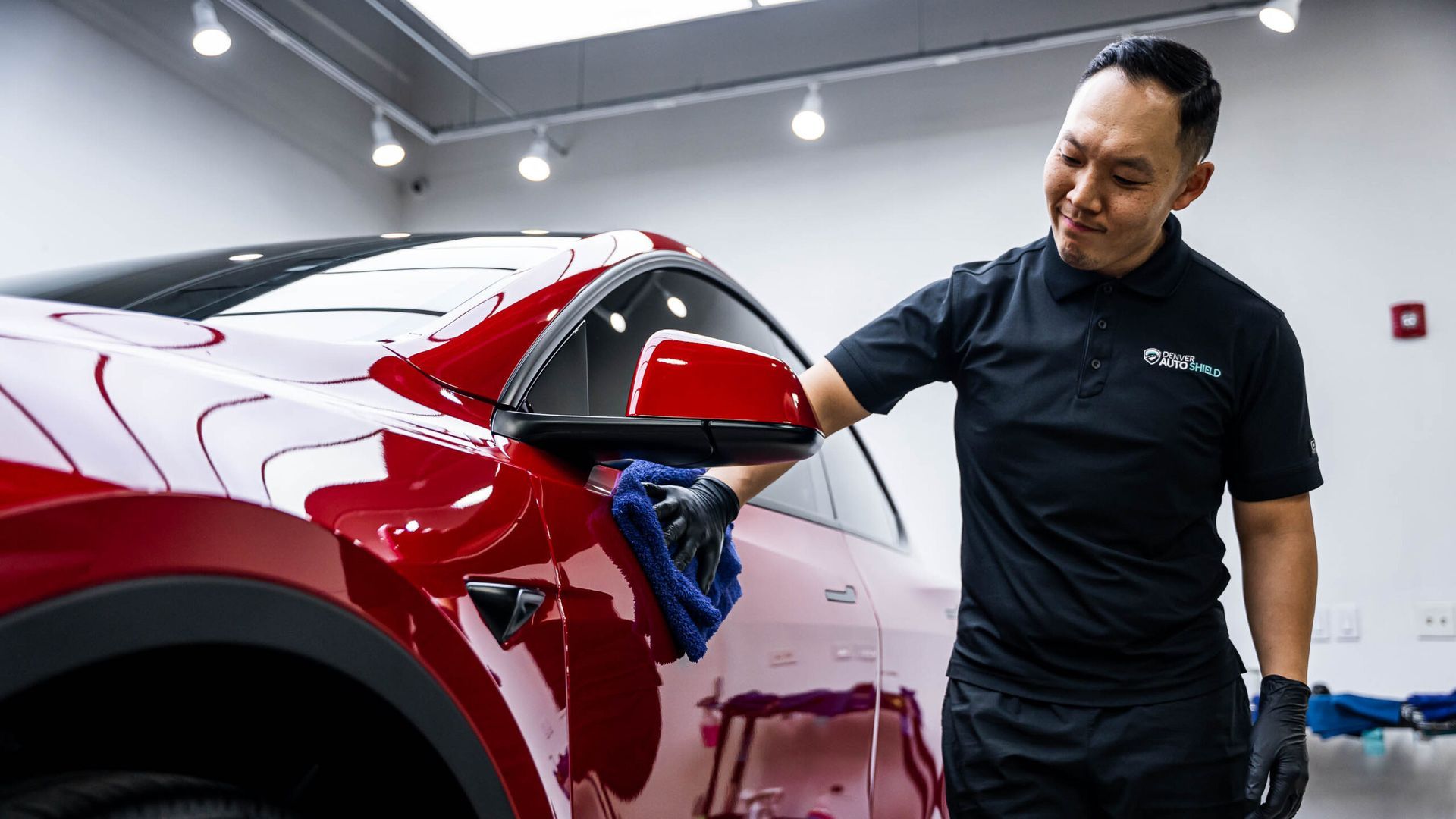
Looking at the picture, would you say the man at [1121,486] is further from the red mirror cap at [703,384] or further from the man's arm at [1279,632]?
the red mirror cap at [703,384]

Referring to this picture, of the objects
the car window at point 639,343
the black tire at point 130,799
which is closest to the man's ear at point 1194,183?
the car window at point 639,343

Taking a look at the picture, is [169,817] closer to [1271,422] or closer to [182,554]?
[182,554]

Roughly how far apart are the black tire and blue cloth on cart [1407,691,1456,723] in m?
3.84

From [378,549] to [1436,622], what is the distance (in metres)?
4.22

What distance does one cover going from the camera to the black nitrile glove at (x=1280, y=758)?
1.24 metres

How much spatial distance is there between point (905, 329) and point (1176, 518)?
394 mm

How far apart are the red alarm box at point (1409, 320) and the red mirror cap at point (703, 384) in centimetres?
407

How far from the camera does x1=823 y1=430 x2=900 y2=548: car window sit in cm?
Answer: 199

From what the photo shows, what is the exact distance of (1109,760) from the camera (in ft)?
3.90

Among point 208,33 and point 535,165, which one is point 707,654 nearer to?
point 208,33

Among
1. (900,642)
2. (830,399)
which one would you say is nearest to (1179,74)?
(830,399)

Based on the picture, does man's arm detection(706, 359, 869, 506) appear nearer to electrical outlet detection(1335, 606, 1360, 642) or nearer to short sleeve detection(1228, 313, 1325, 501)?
short sleeve detection(1228, 313, 1325, 501)

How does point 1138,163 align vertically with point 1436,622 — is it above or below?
above

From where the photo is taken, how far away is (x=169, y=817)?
56cm
